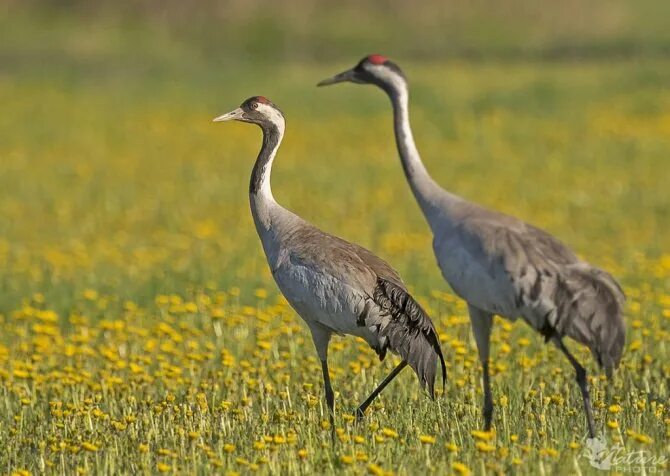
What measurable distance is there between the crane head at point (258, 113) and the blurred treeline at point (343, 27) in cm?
2542

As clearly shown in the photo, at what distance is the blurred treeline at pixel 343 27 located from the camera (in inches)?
1325

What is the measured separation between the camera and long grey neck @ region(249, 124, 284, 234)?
696cm

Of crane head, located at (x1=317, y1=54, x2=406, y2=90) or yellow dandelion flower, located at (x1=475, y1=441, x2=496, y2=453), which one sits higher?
crane head, located at (x1=317, y1=54, x2=406, y2=90)

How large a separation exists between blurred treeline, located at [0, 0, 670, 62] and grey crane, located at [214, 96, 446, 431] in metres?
26.0

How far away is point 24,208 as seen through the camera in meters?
15.3

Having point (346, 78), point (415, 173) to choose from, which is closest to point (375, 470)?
point (415, 173)

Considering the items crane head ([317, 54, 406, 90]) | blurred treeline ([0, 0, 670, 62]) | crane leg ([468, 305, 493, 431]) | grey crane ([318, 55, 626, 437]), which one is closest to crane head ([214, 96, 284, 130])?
crane head ([317, 54, 406, 90])

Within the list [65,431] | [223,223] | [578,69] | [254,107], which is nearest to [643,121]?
[578,69]

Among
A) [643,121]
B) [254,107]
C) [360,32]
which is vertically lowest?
[254,107]

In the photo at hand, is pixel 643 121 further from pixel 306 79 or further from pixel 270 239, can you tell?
pixel 270 239

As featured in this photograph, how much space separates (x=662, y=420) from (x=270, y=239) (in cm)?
227

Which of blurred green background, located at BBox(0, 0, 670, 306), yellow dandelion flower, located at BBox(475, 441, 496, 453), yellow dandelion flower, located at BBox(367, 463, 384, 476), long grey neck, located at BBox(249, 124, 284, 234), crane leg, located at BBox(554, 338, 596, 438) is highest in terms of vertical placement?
blurred green background, located at BBox(0, 0, 670, 306)

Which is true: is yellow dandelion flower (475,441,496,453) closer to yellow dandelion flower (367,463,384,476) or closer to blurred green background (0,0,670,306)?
yellow dandelion flower (367,463,384,476)

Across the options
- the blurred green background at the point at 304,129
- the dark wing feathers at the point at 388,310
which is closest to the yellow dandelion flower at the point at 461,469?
the dark wing feathers at the point at 388,310
